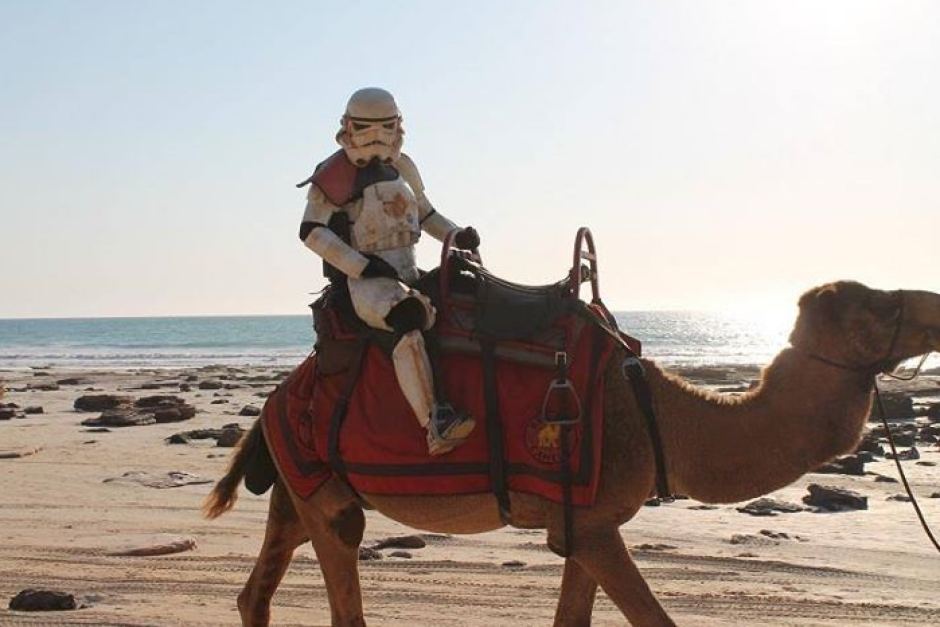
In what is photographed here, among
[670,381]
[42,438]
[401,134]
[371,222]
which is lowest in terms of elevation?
[42,438]

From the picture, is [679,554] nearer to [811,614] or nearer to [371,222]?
[811,614]

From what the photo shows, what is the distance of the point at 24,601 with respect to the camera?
859 centimetres

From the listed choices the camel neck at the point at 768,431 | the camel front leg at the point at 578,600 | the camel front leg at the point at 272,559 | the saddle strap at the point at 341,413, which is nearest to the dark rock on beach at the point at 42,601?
the camel front leg at the point at 272,559

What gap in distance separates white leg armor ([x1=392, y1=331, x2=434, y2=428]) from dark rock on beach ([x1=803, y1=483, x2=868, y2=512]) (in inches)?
365

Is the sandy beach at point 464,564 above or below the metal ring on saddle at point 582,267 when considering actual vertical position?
below

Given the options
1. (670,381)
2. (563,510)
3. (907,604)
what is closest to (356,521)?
(563,510)

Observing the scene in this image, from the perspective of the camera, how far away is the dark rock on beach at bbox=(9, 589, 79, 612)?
337 inches

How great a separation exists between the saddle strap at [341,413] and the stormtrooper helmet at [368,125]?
3.15ft

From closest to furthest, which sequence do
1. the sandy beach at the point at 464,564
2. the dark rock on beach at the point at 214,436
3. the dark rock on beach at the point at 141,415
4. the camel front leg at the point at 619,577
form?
1. the camel front leg at the point at 619,577
2. the sandy beach at the point at 464,564
3. the dark rock on beach at the point at 214,436
4. the dark rock on beach at the point at 141,415

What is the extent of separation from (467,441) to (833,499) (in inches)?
372

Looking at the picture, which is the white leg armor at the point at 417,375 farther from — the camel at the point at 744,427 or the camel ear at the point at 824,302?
the camel ear at the point at 824,302

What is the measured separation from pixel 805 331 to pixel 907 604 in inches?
171

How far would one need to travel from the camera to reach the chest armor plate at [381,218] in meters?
6.20

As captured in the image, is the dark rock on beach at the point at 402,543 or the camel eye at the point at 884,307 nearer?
the camel eye at the point at 884,307
